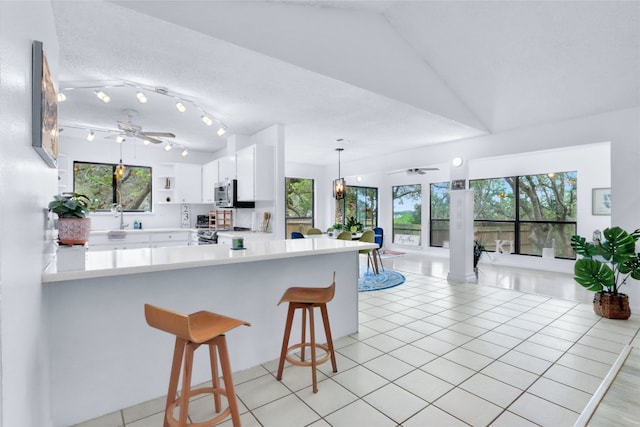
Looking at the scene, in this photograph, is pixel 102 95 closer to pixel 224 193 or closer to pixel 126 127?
pixel 126 127

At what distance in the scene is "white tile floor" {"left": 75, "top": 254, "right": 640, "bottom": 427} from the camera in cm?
196

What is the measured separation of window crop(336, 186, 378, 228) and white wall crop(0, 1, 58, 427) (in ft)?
28.1

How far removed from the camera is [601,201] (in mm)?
6070

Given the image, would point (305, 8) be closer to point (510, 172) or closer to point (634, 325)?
point (634, 325)

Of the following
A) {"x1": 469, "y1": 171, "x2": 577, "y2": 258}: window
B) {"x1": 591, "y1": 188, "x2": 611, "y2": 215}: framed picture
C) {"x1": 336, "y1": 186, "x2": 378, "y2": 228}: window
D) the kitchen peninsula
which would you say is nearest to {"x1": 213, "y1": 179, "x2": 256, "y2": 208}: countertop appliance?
the kitchen peninsula

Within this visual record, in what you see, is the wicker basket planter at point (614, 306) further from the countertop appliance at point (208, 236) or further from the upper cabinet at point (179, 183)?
the upper cabinet at point (179, 183)

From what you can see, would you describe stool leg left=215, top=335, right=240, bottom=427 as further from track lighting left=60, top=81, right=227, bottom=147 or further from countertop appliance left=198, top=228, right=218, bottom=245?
countertop appliance left=198, top=228, right=218, bottom=245

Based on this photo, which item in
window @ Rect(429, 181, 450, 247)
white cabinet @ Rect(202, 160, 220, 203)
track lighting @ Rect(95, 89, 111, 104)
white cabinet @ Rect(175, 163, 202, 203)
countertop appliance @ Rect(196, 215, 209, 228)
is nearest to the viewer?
track lighting @ Rect(95, 89, 111, 104)

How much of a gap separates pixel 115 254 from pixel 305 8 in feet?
8.59

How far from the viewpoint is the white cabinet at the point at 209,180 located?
19.5 feet

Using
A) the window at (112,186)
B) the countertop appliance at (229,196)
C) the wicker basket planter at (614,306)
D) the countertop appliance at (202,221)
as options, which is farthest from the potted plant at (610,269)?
the window at (112,186)

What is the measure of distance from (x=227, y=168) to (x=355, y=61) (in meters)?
3.15

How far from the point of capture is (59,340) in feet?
6.03

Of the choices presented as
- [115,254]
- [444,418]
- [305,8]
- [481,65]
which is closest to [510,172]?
[481,65]
